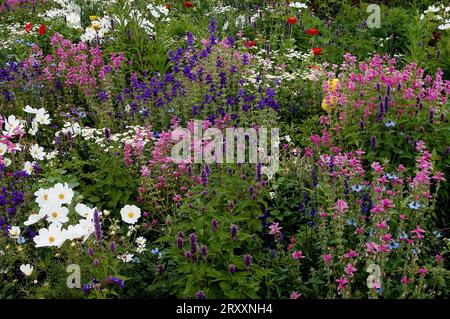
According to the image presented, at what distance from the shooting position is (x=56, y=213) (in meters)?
3.33

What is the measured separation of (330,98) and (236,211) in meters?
1.90

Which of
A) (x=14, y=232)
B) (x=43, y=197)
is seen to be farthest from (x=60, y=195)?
(x=14, y=232)

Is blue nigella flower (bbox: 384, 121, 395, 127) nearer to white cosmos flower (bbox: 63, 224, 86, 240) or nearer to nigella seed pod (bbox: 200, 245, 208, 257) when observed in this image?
nigella seed pod (bbox: 200, 245, 208, 257)

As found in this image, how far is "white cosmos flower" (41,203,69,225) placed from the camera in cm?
330

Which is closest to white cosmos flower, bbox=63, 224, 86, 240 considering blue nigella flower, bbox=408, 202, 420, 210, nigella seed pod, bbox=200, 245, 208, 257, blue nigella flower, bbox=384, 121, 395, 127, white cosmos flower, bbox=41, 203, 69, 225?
white cosmos flower, bbox=41, 203, 69, 225

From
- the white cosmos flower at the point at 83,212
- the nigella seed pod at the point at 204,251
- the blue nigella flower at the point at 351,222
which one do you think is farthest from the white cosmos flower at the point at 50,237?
the blue nigella flower at the point at 351,222

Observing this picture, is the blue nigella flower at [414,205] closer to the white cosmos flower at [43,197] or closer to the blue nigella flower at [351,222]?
the blue nigella flower at [351,222]

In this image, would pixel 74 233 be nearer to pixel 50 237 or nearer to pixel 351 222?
pixel 50 237

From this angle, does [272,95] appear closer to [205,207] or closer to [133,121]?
[133,121]

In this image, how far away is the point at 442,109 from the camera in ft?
14.4

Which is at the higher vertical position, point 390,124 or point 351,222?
point 390,124

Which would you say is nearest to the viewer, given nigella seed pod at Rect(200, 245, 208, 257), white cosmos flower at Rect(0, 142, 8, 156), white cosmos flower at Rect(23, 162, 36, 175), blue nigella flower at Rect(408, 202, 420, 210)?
nigella seed pod at Rect(200, 245, 208, 257)

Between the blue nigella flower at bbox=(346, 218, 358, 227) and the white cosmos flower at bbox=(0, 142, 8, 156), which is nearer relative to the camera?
the blue nigella flower at bbox=(346, 218, 358, 227)

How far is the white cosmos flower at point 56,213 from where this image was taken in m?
3.30
